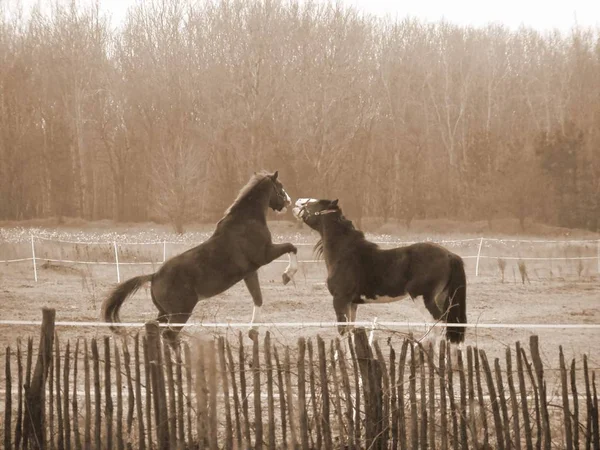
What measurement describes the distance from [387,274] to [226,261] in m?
1.91

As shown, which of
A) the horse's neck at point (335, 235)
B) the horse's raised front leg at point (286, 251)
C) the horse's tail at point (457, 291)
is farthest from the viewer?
the horse's raised front leg at point (286, 251)

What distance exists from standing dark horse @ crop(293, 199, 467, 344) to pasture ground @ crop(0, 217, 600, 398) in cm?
70

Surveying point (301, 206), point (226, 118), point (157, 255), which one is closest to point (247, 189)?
point (301, 206)

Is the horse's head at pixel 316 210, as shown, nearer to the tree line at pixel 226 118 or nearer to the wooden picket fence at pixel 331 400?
the wooden picket fence at pixel 331 400

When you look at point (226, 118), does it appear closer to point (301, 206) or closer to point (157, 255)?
point (157, 255)

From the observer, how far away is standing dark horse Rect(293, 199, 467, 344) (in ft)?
26.2

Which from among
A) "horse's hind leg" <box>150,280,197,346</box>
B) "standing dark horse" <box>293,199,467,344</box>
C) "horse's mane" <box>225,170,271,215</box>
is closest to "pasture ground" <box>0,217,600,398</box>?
"horse's hind leg" <box>150,280,197,346</box>

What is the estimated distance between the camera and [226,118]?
33781 millimetres

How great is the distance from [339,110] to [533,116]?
40.4 feet

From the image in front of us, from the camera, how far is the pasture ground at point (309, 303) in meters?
9.80

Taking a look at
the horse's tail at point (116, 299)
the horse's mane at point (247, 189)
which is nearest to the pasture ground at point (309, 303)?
the horse's tail at point (116, 299)

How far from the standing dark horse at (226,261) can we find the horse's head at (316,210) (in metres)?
0.39

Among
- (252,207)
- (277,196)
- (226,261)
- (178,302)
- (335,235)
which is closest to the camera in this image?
(335,235)

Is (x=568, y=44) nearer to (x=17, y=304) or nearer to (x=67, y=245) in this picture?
(x=67, y=245)
